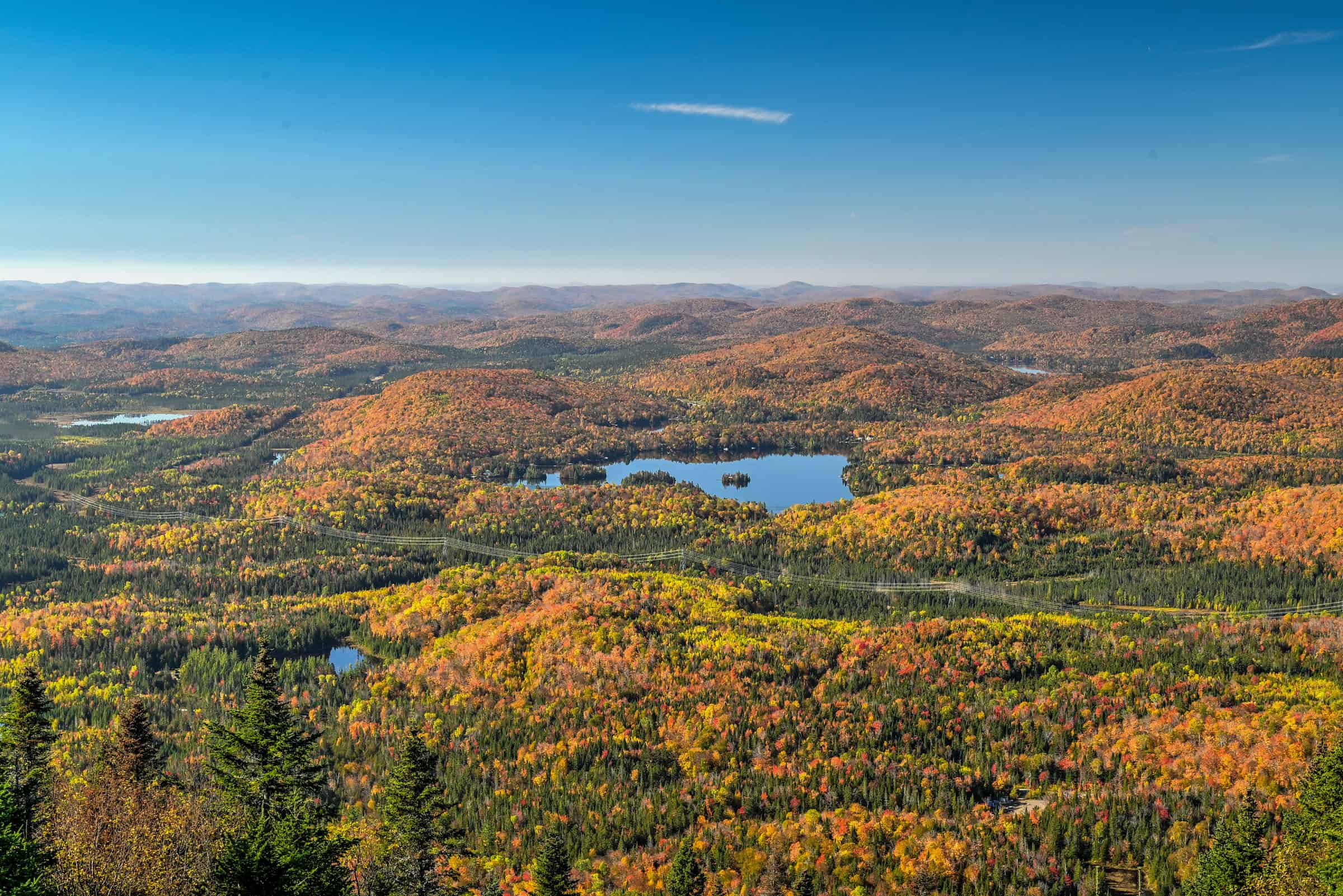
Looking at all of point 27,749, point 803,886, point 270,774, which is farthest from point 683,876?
point 27,749

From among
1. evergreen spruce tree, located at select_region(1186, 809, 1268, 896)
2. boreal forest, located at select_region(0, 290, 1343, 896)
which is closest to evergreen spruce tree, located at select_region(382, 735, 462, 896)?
boreal forest, located at select_region(0, 290, 1343, 896)

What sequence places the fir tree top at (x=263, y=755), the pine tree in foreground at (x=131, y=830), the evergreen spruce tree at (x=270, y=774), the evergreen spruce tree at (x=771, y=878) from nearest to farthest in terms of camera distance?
the pine tree in foreground at (x=131, y=830)
the evergreen spruce tree at (x=270, y=774)
the fir tree top at (x=263, y=755)
the evergreen spruce tree at (x=771, y=878)

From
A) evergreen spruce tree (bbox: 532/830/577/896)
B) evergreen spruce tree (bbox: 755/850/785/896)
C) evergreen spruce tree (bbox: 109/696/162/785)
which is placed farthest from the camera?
evergreen spruce tree (bbox: 755/850/785/896)

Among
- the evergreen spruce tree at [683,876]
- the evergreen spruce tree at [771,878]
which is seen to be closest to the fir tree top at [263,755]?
the evergreen spruce tree at [683,876]

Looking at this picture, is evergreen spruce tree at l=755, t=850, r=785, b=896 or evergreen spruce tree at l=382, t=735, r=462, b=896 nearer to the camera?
evergreen spruce tree at l=382, t=735, r=462, b=896

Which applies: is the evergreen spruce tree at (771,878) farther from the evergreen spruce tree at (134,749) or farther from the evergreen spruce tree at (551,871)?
the evergreen spruce tree at (134,749)

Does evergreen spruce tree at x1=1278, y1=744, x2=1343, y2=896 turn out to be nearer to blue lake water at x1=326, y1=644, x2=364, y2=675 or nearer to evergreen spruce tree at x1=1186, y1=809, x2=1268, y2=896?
evergreen spruce tree at x1=1186, y1=809, x2=1268, y2=896
